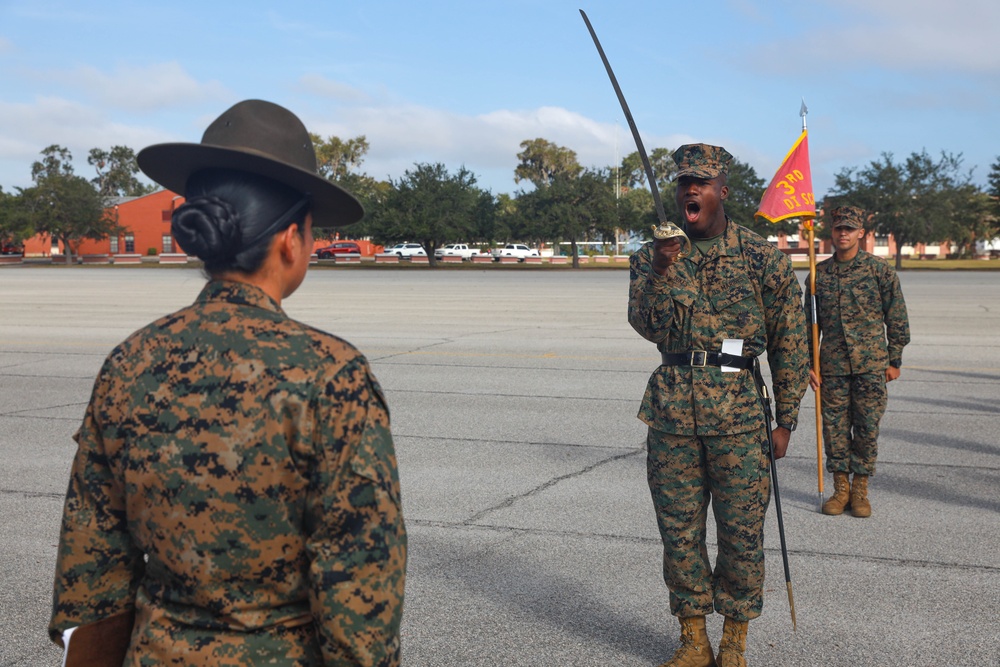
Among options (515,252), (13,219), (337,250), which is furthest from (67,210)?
(515,252)

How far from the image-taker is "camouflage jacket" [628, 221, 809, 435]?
13.1 feet

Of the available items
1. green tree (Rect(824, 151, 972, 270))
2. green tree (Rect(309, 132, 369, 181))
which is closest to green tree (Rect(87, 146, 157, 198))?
green tree (Rect(309, 132, 369, 181))

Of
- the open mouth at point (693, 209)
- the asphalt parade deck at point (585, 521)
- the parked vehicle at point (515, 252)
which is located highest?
the open mouth at point (693, 209)

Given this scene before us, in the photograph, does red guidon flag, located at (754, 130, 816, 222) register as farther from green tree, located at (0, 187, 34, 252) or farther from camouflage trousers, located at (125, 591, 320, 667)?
green tree, located at (0, 187, 34, 252)

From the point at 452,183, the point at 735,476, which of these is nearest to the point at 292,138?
the point at 735,476

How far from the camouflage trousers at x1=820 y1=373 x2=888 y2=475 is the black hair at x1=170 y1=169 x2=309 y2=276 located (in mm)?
5334

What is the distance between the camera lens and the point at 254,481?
1852 millimetres

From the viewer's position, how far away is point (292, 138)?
6.70ft

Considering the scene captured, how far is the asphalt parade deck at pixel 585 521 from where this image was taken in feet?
14.7

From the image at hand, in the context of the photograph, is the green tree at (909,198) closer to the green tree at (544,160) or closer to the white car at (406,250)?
the white car at (406,250)

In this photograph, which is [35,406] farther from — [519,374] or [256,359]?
[256,359]

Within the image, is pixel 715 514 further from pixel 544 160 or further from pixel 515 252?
pixel 544 160

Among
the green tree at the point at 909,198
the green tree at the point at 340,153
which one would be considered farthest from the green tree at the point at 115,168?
the green tree at the point at 909,198

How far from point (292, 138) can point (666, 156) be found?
417ft
